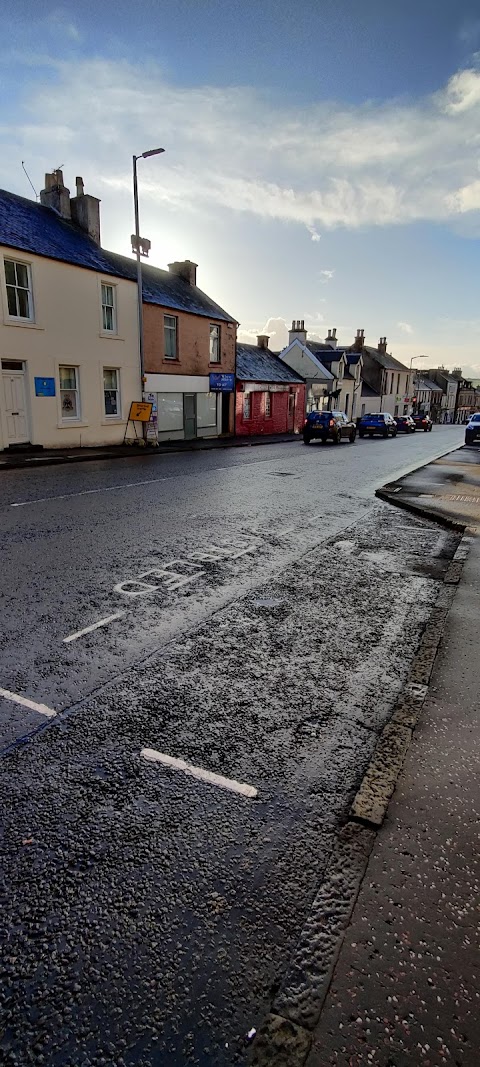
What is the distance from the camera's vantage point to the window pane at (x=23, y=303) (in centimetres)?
1758

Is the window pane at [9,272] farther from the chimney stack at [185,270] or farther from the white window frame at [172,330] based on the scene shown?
the chimney stack at [185,270]

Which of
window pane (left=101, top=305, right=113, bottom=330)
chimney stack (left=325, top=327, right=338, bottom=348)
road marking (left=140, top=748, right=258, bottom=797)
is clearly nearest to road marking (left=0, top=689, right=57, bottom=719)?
road marking (left=140, top=748, right=258, bottom=797)

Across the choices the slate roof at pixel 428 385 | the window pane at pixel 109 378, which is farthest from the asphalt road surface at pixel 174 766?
the slate roof at pixel 428 385

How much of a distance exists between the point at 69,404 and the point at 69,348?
6.36 feet

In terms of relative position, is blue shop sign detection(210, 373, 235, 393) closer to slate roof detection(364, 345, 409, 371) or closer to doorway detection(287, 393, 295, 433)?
doorway detection(287, 393, 295, 433)

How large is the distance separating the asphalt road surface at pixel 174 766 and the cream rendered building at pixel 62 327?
1286 cm

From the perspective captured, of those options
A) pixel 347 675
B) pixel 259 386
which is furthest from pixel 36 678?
pixel 259 386

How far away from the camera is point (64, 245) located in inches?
770

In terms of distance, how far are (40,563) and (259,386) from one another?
1131 inches

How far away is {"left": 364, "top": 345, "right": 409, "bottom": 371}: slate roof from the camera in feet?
230

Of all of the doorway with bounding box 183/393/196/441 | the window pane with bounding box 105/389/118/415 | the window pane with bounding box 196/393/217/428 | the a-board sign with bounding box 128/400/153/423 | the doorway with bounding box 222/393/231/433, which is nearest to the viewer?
the window pane with bounding box 105/389/118/415

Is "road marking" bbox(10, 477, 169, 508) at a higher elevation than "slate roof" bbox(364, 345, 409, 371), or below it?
below

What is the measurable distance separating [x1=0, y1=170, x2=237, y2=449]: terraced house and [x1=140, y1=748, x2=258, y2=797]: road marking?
1665 cm

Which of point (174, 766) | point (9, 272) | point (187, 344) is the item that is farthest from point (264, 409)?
point (174, 766)
